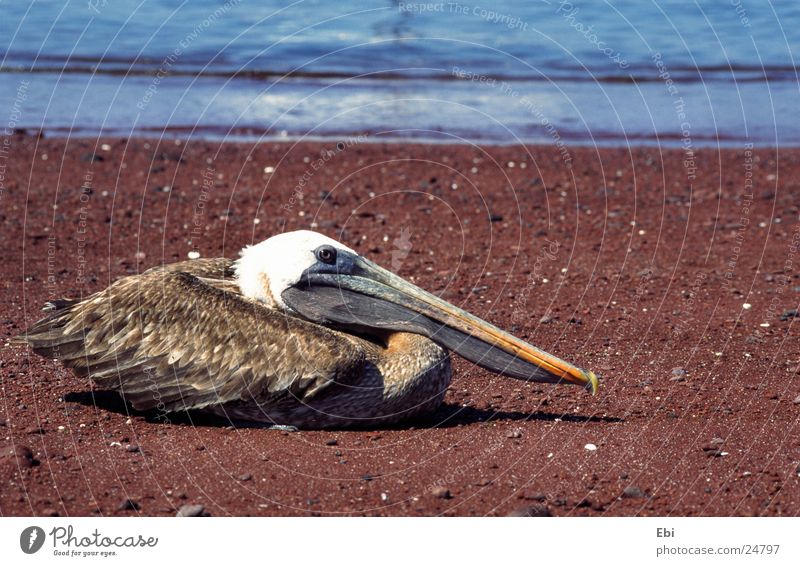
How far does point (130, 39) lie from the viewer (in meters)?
20.5

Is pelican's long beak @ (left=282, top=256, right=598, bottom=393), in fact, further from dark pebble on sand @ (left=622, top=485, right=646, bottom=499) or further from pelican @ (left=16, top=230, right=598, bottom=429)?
dark pebble on sand @ (left=622, top=485, right=646, bottom=499)

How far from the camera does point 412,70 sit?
734 inches

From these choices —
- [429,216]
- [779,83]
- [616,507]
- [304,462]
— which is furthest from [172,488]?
[779,83]

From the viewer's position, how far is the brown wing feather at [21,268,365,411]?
6.35 m

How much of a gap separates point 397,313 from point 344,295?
34 centimetres

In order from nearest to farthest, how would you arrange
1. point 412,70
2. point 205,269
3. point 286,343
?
point 286,343 < point 205,269 < point 412,70

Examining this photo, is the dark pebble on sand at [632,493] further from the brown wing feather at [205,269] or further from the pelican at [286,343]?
the brown wing feather at [205,269]

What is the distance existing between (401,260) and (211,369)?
3.99 m

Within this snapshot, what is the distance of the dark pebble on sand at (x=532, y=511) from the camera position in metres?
5.44

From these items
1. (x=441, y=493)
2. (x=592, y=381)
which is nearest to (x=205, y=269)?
(x=441, y=493)

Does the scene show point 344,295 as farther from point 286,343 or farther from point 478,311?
point 478,311

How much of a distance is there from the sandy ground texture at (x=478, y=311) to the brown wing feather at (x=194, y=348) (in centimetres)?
26

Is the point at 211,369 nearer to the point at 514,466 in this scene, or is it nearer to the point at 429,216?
the point at 514,466

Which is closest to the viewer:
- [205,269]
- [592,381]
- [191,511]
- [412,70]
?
[191,511]
